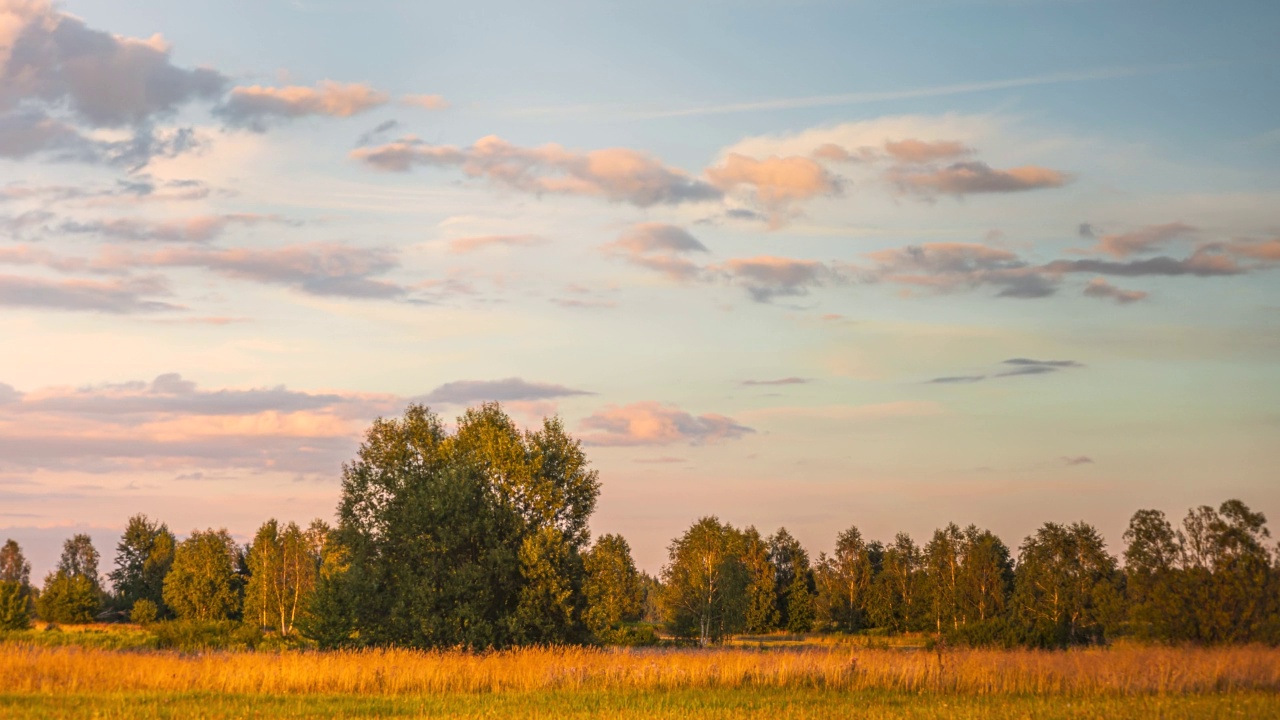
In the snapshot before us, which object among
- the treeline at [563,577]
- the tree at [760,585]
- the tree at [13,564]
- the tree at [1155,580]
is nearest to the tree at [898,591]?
the treeline at [563,577]

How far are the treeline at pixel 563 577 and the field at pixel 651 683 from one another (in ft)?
14.5

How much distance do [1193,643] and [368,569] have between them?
3674cm

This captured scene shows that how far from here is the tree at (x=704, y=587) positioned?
87812 millimetres

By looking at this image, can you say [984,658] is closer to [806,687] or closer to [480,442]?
[806,687]

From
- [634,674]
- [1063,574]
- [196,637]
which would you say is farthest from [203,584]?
[634,674]

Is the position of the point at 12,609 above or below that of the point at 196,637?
above

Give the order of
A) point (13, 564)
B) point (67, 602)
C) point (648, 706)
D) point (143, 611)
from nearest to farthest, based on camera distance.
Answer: point (648, 706), point (67, 602), point (143, 611), point (13, 564)

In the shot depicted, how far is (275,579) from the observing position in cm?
10662

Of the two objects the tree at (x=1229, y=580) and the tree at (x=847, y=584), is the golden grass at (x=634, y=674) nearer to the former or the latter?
the tree at (x=1229, y=580)

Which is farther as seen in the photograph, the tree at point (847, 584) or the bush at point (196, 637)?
the tree at point (847, 584)

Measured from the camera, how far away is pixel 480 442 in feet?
196

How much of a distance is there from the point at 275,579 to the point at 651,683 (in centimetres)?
8793

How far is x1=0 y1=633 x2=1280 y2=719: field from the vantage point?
2355 cm

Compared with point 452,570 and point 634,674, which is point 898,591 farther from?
point 634,674
